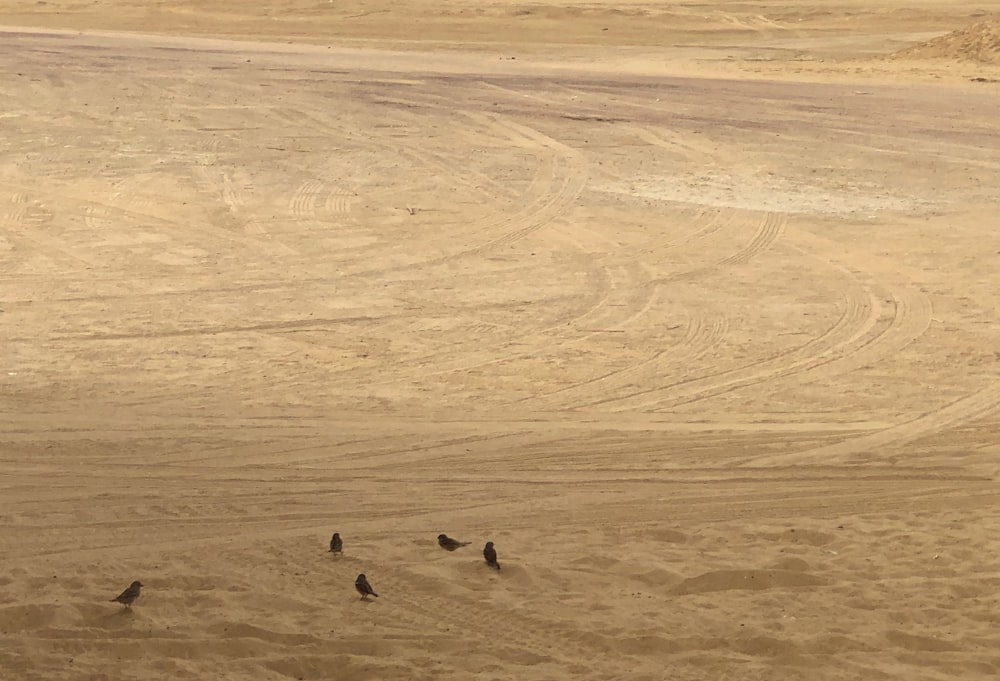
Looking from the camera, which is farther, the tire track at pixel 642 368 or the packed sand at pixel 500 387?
the tire track at pixel 642 368

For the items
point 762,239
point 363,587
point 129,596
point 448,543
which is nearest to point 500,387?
point 448,543

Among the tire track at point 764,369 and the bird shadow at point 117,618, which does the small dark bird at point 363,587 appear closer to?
the bird shadow at point 117,618

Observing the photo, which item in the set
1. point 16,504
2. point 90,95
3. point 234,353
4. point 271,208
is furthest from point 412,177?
point 16,504

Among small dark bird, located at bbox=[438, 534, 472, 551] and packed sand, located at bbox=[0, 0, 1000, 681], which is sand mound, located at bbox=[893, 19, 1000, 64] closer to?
packed sand, located at bbox=[0, 0, 1000, 681]

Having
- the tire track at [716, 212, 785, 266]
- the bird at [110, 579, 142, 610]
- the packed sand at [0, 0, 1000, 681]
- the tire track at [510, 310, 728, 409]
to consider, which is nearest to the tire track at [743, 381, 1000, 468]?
the packed sand at [0, 0, 1000, 681]

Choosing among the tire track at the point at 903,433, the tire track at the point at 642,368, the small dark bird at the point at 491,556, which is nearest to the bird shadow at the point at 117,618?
the small dark bird at the point at 491,556

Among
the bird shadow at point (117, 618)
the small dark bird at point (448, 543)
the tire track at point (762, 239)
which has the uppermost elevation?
the tire track at point (762, 239)

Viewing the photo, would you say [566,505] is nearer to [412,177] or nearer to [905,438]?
[905,438]

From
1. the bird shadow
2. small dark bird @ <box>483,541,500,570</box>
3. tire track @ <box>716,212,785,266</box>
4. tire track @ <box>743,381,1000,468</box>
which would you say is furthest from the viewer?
tire track @ <box>716,212,785,266</box>
